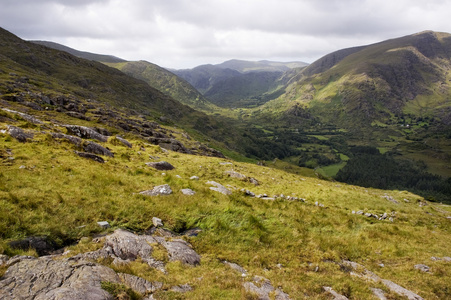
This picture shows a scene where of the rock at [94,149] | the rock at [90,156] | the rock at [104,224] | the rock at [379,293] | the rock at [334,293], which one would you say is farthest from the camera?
the rock at [94,149]

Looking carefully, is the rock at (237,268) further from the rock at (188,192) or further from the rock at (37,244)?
the rock at (37,244)

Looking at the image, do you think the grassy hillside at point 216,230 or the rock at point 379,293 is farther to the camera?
the rock at point 379,293

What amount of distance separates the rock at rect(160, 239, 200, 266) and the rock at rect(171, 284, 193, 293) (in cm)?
166

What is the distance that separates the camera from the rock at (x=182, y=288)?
8070 millimetres

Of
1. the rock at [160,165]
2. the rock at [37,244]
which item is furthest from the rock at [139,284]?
the rock at [160,165]

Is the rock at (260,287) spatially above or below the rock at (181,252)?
below

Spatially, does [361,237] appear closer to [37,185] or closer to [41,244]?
[41,244]

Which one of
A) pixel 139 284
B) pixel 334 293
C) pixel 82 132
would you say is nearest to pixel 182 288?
pixel 139 284

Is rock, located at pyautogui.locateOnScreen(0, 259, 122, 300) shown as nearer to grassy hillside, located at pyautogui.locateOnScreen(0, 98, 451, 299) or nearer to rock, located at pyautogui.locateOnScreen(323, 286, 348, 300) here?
grassy hillside, located at pyautogui.locateOnScreen(0, 98, 451, 299)

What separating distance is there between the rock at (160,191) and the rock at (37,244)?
688 cm

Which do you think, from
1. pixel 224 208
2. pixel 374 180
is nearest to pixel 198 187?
pixel 224 208

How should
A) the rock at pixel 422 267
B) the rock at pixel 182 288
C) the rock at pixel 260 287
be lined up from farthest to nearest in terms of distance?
the rock at pixel 422 267
the rock at pixel 260 287
the rock at pixel 182 288

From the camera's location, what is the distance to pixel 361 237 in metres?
15.4

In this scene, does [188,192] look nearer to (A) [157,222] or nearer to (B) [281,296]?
(A) [157,222]
